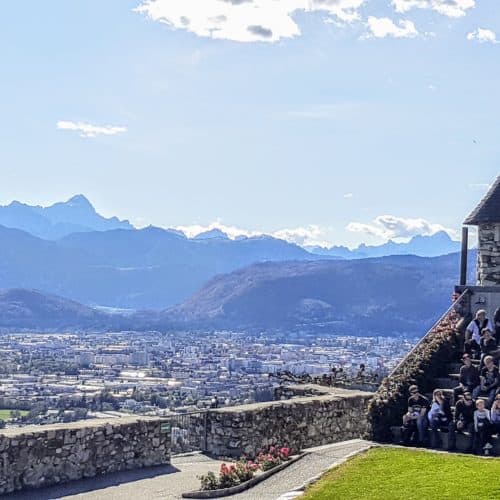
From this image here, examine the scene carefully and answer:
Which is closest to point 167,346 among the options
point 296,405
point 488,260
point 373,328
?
point 373,328

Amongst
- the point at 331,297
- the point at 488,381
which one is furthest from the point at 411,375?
the point at 331,297

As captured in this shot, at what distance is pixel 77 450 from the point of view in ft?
49.9

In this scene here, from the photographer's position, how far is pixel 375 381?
25000 millimetres

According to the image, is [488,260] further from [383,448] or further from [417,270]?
[417,270]

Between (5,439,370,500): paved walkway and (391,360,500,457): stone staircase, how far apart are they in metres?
0.95

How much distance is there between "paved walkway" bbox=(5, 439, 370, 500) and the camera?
14.2m

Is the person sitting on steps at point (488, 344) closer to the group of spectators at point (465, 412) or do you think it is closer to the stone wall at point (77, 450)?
the group of spectators at point (465, 412)

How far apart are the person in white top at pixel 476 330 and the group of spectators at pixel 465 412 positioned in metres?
0.79

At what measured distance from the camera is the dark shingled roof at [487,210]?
2661 centimetres

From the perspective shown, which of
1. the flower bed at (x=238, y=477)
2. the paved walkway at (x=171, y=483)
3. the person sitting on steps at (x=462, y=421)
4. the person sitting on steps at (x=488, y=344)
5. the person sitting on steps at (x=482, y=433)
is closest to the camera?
the paved walkway at (x=171, y=483)

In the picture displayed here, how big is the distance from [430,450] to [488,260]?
1200 cm

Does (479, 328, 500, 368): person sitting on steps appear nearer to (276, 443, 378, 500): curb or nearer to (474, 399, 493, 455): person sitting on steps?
(474, 399, 493, 455): person sitting on steps

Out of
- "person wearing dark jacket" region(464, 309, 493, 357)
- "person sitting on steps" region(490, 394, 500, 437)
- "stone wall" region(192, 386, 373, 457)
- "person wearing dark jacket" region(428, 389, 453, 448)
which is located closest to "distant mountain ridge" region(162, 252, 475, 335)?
"stone wall" region(192, 386, 373, 457)

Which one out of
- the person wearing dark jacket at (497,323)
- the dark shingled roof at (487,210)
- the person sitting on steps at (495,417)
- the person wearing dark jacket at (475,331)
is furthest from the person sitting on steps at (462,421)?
the dark shingled roof at (487,210)
